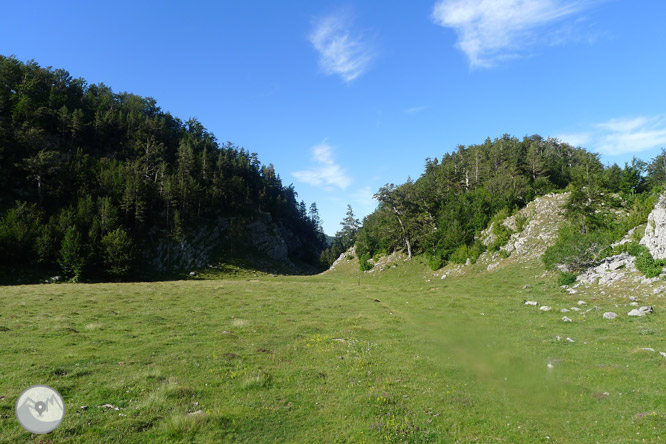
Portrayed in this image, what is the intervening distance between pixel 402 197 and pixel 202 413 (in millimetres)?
83209

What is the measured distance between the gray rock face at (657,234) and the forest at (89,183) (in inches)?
3599

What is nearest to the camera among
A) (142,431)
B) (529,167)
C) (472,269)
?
(142,431)

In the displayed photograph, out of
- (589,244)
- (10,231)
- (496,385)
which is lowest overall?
(496,385)

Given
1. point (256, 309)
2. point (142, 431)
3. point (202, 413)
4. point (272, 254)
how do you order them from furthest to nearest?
point (272, 254)
point (256, 309)
point (202, 413)
point (142, 431)

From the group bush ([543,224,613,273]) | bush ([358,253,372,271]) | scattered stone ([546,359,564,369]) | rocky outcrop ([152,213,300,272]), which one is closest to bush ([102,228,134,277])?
rocky outcrop ([152,213,300,272])

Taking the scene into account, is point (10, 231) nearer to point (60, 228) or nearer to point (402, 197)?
point (60, 228)

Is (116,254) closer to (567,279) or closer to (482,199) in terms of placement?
(567,279)

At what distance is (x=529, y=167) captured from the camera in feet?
318

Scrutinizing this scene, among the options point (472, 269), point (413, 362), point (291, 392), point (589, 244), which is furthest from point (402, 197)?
point (291, 392)

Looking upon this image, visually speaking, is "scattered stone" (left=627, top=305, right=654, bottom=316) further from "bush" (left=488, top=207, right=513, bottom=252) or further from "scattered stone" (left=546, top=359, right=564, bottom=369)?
"bush" (left=488, top=207, right=513, bottom=252)

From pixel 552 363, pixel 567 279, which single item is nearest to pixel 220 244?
pixel 567 279

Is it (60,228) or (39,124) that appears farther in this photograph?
(39,124)

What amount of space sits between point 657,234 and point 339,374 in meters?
36.1

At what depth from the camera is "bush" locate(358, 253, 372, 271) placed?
87750 millimetres
